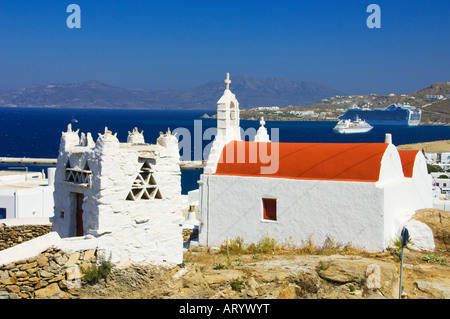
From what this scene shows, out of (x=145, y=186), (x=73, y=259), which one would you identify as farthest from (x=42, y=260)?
(x=145, y=186)

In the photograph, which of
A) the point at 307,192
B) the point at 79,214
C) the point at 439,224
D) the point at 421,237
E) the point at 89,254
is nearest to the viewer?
the point at 89,254

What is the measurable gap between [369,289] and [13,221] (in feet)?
37.6

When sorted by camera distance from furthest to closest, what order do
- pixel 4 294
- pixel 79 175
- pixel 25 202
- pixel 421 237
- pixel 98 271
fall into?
pixel 25 202 → pixel 421 237 → pixel 79 175 → pixel 98 271 → pixel 4 294

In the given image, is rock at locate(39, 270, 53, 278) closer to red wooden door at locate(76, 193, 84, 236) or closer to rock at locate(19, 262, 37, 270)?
rock at locate(19, 262, 37, 270)

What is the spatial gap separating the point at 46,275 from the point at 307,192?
9917mm

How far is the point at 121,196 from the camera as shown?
1255 cm

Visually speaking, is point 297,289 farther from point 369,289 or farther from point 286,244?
point 286,244

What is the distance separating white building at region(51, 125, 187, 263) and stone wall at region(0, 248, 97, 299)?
2.12 feet

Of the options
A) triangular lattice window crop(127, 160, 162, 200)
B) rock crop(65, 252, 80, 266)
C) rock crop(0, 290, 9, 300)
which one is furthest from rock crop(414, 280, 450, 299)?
rock crop(0, 290, 9, 300)

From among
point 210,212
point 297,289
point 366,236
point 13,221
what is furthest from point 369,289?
point 13,221

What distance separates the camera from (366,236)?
57.8ft

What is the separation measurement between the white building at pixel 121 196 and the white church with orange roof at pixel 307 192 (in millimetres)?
6193

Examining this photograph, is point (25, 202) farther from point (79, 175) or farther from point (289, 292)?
point (289, 292)
